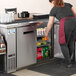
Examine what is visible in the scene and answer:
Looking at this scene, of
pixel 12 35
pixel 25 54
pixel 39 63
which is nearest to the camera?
pixel 12 35

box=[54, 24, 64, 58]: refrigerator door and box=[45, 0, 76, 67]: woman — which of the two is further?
box=[54, 24, 64, 58]: refrigerator door

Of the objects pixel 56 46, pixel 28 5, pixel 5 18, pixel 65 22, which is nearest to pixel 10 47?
pixel 5 18

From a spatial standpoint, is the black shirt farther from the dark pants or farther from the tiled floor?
the tiled floor

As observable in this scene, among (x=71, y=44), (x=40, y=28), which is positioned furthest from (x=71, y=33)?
(x=40, y=28)

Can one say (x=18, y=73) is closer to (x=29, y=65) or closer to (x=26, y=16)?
(x=29, y=65)

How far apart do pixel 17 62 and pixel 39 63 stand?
2.14 ft

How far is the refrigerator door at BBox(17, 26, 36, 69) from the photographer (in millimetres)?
4082

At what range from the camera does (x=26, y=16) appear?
4.67 metres

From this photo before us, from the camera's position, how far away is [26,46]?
4.20 m

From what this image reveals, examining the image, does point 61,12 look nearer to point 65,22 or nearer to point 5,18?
point 65,22

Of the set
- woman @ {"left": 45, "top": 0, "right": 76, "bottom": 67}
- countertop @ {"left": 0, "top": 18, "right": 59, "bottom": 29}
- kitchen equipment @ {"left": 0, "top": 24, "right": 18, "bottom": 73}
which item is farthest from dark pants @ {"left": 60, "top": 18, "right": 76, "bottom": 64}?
kitchen equipment @ {"left": 0, "top": 24, "right": 18, "bottom": 73}

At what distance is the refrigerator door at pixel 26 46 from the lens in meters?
4.08

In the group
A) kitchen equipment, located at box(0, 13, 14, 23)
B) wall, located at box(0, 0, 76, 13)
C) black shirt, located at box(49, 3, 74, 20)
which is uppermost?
wall, located at box(0, 0, 76, 13)

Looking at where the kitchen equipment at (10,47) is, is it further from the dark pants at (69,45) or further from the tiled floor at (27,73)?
the dark pants at (69,45)
